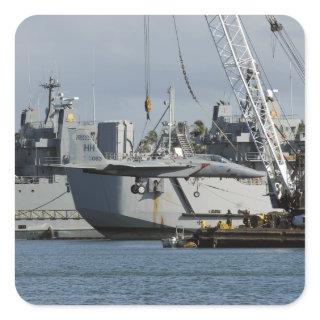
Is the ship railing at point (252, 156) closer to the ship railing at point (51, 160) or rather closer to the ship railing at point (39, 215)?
the ship railing at point (39, 215)

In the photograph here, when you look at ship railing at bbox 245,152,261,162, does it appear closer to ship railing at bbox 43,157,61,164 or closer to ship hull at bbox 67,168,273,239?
ship hull at bbox 67,168,273,239

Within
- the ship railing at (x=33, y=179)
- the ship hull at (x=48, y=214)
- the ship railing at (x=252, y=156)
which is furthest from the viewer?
the ship railing at (x=252, y=156)

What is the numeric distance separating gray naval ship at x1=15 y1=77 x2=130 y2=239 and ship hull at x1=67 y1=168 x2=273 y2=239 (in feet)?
16.0

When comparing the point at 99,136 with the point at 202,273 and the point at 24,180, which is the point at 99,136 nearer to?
the point at 24,180

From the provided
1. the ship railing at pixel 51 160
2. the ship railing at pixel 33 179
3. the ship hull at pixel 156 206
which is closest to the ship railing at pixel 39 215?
the ship railing at pixel 33 179

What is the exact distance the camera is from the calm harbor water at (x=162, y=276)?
1105 inches

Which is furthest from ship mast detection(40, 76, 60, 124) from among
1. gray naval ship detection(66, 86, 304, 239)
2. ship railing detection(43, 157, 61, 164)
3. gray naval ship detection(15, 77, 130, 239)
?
gray naval ship detection(66, 86, 304, 239)

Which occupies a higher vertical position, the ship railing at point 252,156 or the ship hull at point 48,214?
the ship railing at point 252,156

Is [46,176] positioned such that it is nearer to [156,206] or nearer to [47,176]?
[47,176]

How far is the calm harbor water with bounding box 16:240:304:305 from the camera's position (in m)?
28.1

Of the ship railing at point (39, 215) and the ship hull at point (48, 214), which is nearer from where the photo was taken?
the ship hull at point (48, 214)

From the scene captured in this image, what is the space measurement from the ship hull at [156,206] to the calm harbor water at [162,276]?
45.8 feet
